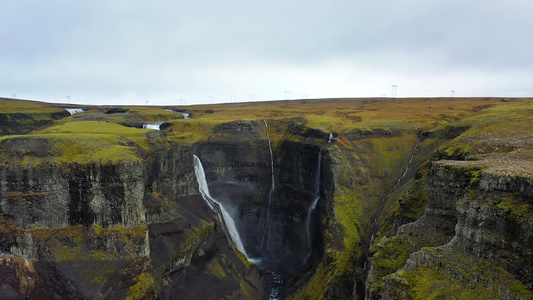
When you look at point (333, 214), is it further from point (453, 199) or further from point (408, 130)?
point (408, 130)

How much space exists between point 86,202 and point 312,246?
3438 centimetres

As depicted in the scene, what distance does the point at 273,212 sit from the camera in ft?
208

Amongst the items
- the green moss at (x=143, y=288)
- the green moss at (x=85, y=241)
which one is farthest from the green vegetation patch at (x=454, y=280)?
the green moss at (x=85, y=241)

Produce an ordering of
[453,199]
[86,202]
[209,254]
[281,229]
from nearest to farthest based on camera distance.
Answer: [453,199] → [86,202] → [209,254] → [281,229]

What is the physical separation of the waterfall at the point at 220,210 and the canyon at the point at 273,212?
23.1 inches

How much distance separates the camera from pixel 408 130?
64.9m

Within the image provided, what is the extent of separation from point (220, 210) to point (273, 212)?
11609mm

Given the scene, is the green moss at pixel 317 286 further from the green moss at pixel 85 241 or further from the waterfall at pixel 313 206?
the green moss at pixel 85 241

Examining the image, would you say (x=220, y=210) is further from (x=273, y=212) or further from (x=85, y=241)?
(x=85, y=241)

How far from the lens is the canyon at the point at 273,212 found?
19281mm

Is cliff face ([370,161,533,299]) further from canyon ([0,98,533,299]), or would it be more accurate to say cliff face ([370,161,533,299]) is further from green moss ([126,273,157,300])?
green moss ([126,273,157,300])

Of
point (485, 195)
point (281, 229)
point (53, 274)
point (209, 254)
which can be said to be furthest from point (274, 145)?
point (485, 195)

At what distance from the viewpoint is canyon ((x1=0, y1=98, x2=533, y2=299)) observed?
19281 mm

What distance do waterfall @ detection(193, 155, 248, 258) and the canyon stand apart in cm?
59
